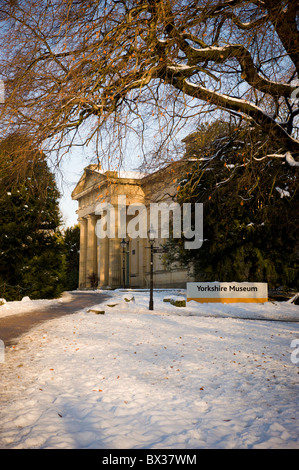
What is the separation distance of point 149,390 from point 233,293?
44.8ft

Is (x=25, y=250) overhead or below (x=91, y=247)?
below

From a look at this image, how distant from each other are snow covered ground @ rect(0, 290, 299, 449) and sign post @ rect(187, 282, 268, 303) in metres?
8.22

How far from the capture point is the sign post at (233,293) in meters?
18.3

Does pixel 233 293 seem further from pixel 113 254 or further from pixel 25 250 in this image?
pixel 113 254

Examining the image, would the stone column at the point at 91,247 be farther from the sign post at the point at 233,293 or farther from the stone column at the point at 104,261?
the sign post at the point at 233,293

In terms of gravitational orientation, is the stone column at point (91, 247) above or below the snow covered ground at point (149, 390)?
above

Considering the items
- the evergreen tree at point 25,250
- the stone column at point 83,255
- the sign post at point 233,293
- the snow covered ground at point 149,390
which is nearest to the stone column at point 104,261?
the stone column at point 83,255

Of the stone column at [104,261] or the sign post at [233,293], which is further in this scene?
the stone column at [104,261]

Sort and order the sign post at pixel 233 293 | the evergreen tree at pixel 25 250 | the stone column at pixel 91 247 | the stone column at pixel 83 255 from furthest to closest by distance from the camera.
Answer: the stone column at pixel 83 255, the stone column at pixel 91 247, the evergreen tree at pixel 25 250, the sign post at pixel 233 293

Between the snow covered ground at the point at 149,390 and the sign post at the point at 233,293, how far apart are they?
8.22m

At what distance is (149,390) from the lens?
5277 mm

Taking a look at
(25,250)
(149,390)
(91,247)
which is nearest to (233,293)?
(25,250)
